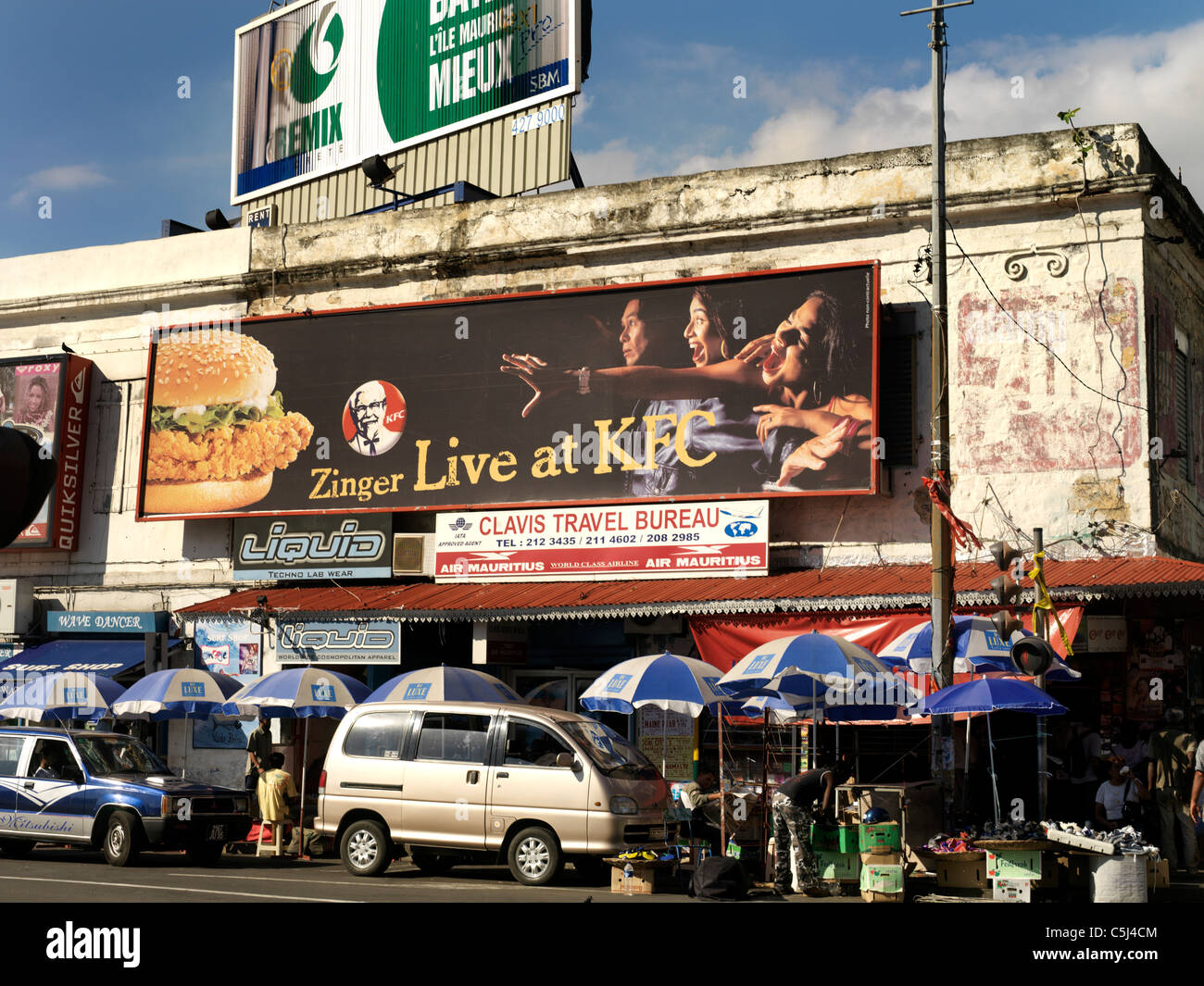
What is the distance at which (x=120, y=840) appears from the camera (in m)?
16.9

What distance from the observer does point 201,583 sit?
24.4 metres

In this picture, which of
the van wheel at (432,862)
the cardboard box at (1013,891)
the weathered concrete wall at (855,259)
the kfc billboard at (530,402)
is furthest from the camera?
the kfc billboard at (530,402)

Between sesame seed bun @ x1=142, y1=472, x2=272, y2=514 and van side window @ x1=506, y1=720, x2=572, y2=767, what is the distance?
390 inches

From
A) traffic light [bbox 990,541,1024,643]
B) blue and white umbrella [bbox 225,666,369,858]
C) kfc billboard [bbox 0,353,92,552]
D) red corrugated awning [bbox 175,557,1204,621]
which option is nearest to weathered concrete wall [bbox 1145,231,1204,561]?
red corrugated awning [bbox 175,557,1204,621]

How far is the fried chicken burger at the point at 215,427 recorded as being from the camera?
23969 millimetres

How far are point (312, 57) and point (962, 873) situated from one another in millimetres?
20805

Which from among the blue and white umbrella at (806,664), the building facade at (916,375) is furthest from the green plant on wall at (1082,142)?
the blue and white umbrella at (806,664)

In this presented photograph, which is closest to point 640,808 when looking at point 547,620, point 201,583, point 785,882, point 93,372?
point 785,882

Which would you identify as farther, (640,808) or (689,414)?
(689,414)

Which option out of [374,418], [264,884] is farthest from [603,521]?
[264,884]

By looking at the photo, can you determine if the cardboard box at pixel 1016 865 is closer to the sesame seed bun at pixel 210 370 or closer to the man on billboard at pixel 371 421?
the man on billboard at pixel 371 421

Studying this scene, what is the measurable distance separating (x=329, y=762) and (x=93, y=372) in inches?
504

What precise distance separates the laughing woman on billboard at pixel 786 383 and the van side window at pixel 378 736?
6.95m
